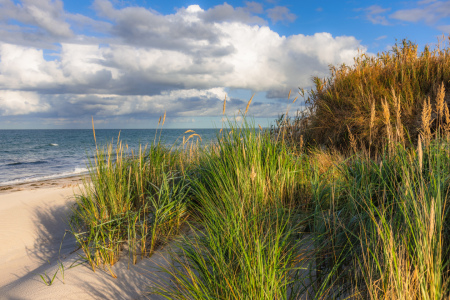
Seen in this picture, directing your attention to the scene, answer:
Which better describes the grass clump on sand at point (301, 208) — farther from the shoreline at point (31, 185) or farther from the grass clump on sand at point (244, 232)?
the shoreline at point (31, 185)

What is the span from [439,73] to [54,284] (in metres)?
8.50

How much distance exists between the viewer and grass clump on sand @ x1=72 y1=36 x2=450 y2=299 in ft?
6.70

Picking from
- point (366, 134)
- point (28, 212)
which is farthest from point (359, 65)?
point (28, 212)

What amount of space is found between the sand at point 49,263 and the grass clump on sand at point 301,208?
250mm

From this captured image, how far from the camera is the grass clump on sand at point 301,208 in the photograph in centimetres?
204

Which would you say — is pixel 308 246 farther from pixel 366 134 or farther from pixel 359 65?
pixel 359 65

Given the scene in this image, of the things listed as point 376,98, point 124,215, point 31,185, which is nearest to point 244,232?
point 124,215

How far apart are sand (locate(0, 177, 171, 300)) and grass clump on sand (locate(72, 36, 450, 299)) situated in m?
0.25

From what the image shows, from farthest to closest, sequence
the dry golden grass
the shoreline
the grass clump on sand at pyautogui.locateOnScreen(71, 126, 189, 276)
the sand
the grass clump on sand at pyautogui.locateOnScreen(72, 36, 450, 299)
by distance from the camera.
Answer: the shoreline < the dry golden grass < the grass clump on sand at pyautogui.locateOnScreen(71, 126, 189, 276) < the sand < the grass clump on sand at pyautogui.locateOnScreen(72, 36, 450, 299)

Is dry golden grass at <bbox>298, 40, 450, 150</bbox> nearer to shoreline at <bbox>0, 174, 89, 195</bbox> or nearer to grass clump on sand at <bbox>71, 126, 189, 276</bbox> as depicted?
grass clump on sand at <bbox>71, 126, 189, 276</bbox>

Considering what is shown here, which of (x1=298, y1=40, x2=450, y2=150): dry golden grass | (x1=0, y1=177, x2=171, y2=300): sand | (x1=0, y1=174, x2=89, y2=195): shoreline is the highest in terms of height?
(x1=298, y1=40, x2=450, y2=150): dry golden grass

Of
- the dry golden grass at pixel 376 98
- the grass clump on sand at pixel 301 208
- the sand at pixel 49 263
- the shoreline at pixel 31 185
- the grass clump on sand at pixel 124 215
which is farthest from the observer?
the shoreline at pixel 31 185

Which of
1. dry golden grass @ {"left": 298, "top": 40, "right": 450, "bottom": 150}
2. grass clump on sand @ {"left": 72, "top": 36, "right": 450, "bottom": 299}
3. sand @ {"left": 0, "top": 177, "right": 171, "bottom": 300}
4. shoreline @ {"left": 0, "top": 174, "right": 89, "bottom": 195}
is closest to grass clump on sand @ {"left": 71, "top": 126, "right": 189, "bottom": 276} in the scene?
grass clump on sand @ {"left": 72, "top": 36, "right": 450, "bottom": 299}

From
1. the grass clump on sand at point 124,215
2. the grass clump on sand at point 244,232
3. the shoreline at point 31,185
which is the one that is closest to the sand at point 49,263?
the grass clump on sand at point 124,215
